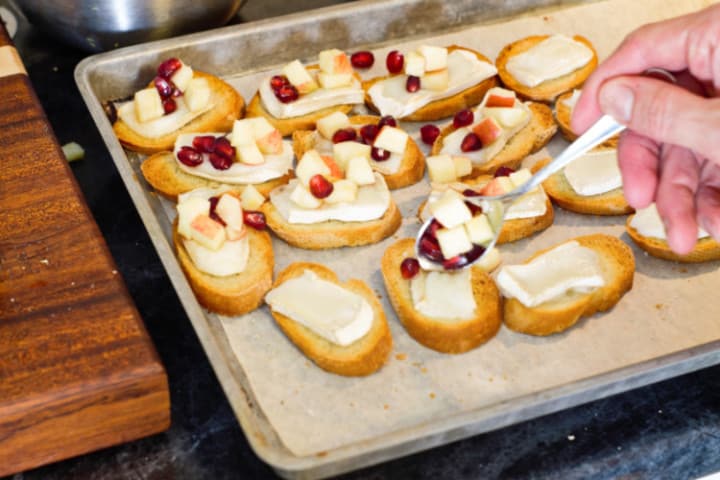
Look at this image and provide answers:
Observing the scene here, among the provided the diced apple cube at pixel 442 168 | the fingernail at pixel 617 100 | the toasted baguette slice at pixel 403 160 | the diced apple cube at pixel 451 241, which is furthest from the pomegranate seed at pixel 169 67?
the fingernail at pixel 617 100

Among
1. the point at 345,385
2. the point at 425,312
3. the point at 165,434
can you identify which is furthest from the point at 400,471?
the point at 165,434

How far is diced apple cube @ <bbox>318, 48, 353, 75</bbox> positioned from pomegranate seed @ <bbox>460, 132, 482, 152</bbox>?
0.51m

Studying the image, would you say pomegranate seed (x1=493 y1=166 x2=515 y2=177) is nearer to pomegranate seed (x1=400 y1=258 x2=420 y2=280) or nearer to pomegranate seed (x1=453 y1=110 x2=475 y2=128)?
pomegranate seed (x1=453 y1=110 x2=475 y2=128)

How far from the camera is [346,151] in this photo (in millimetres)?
3090

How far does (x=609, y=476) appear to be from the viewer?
2.44 metres

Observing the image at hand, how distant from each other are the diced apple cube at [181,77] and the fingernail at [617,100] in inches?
59.1

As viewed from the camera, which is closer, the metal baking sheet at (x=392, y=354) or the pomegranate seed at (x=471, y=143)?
the metal baking sheet at (x=392, y=354)

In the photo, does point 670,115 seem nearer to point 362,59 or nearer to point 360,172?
point 360,172

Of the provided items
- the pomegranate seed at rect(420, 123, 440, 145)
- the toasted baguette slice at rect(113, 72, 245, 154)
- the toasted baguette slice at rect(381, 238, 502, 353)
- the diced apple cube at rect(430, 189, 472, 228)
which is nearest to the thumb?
the diced apple cube at rect(430, 189, 472, 228)

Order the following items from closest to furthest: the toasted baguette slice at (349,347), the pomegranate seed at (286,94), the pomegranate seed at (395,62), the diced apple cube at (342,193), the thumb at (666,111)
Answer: the thumb at (666,111)
the toasted baguette slice at (349,347)
the diced apple cube at (342,193)
the pomegranate seed at (286,94)
the pomegranate seed at (395,62)

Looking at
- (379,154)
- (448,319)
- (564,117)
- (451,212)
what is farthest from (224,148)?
(564,117)

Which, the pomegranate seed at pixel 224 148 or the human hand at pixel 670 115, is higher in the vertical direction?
the human hand at pixel 670 115

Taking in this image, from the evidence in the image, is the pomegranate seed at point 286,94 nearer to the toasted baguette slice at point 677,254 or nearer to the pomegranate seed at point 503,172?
the pomegranate seed at point 503,172

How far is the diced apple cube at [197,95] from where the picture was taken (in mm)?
3223
